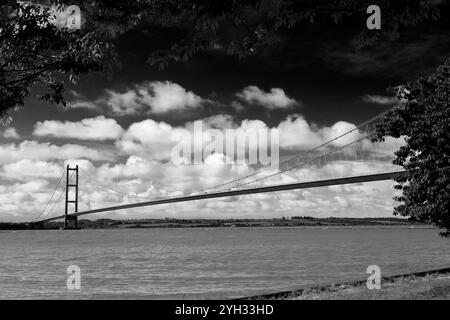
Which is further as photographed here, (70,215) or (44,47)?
(70,215)

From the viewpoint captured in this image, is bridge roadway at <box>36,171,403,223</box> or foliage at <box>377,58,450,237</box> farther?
bridge roadway at <box>36,171,403,223</box>

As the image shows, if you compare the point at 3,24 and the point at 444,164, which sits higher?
the point at 3,24

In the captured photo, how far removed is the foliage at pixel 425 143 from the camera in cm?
1433

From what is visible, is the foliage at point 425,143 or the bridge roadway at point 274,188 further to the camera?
the bridge roadway at point 274,188

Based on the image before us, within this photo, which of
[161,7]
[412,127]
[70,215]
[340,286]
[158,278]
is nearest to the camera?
[161,7]

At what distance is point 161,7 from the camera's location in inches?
219

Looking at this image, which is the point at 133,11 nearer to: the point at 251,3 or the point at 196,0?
the point at 196,0

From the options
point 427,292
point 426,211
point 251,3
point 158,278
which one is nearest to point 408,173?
point 426,211

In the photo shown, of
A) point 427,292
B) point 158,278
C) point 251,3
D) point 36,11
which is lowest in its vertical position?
point 158,278

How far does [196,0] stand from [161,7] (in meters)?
0.69

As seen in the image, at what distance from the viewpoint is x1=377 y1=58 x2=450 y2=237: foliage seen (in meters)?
14.3

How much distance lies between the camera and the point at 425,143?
14805mm

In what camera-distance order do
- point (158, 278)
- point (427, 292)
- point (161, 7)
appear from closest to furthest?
point (161, 7) → point (427, 292) → point (158, 278)

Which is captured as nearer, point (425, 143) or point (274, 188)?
point (425, 143)
